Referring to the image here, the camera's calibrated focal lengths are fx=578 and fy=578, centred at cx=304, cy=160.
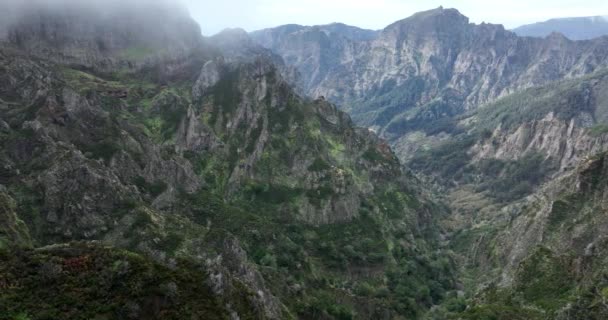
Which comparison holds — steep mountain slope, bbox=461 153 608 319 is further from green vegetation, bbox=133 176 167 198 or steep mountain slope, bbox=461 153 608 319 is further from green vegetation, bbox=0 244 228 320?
green vegetation, bbox=133 176 167 198

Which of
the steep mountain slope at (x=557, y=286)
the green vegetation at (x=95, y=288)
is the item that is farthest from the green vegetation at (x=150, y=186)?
the green vegetation at (x=95, y=288)

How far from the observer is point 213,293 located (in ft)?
233

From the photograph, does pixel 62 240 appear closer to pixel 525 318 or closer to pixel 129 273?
pixel 129 273

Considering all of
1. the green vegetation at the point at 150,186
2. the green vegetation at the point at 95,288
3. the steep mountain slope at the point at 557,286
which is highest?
the green vegetation at the point at 95,288

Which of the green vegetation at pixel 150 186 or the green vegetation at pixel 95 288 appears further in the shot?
the green vegetation at pixel 150 186

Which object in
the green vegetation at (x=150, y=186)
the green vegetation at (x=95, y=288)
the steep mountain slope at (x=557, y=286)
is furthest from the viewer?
the green vegetation at (x=150, y=186)

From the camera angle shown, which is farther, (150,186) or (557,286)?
(150,186)

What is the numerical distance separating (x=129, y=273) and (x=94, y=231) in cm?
7910

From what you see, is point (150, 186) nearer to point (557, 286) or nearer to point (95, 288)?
point (95, 288)

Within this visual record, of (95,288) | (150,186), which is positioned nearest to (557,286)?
(150,186)

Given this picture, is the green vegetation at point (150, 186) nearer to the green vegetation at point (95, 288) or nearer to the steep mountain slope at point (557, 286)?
the steep mountain slope at point (557, 286)

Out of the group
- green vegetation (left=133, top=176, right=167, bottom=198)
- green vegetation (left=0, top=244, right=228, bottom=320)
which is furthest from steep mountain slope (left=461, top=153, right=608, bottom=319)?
green vegetation (left=133, top=176, right=167, bottom=198)

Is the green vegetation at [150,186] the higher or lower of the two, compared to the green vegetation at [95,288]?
lower

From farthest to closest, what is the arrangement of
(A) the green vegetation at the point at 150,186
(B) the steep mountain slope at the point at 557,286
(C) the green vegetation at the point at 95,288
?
(A) the green vegetation at the point at 150,186 < (B) the steep mountain slope at the point at 557,286 < (C) the green vegetation at the point at 95,288
